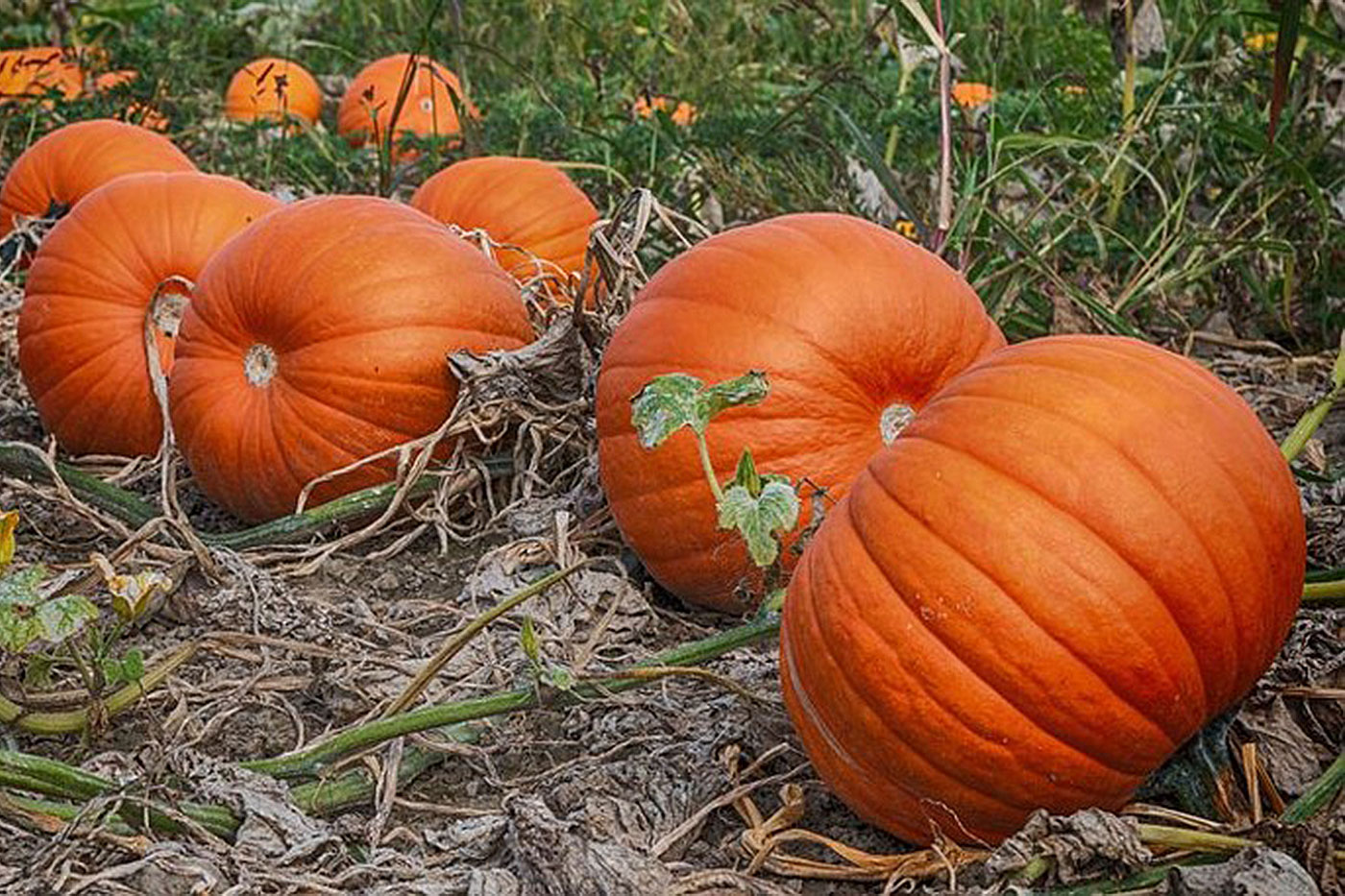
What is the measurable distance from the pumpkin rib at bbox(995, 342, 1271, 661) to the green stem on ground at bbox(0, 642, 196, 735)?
50.3 inches

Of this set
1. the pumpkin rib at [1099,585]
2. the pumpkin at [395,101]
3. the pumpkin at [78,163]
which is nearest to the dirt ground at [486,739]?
the pumpkin rib at [1099,585]

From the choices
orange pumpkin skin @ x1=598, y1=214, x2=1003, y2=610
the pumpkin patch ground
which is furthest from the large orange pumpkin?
orange pumpkin skin @ x1=598, y1=214, x2=1003, y2=610

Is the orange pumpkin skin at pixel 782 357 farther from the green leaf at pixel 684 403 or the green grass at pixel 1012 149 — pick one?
the green grass at pixel 1012 149

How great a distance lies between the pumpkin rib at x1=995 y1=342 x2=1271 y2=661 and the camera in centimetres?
217

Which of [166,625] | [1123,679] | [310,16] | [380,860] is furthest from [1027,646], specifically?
[310,16]

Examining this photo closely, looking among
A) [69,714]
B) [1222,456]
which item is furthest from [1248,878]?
[69,714]

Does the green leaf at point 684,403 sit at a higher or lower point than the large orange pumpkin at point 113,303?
higher

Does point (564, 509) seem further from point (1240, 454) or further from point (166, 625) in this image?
point (1240, 454)

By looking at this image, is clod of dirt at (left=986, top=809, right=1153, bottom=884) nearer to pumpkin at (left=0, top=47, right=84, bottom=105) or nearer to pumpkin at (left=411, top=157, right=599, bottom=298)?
pumpkin at (left=411, top=157, right=599, bottom=298)

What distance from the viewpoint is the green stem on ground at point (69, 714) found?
253 cm

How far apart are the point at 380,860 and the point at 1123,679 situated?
34.8 inches

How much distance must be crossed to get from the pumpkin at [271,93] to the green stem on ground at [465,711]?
4386mm

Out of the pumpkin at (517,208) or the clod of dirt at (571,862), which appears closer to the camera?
the clod of dirt at (571,862)

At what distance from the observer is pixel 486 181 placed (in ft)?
14.1
